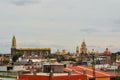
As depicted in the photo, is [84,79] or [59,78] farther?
[84,79]

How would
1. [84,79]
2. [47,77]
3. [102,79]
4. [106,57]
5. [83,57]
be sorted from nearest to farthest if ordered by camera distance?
[47,77], [84,79], [102,79], [106,57], [83,57]

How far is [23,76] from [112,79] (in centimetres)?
2025

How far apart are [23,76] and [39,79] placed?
2393mm

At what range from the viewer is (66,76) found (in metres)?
45.2

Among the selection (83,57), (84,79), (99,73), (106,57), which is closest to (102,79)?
(99,73)

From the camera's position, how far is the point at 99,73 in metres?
60.3

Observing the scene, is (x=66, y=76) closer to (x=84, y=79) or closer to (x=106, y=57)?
(x=84, y=79)

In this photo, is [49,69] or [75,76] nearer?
[75,76]

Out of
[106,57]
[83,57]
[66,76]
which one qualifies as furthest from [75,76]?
[83,57]

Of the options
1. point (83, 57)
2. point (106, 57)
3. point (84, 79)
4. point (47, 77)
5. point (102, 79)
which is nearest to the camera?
point (47, 77)

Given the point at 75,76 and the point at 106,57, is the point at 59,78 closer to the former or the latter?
the point at 75,76

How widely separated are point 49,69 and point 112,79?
50.4ft

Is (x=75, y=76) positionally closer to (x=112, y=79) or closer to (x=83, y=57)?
(x=112, y=79)

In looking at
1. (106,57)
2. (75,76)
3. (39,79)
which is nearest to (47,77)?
(39,79)
